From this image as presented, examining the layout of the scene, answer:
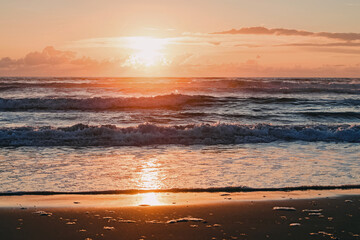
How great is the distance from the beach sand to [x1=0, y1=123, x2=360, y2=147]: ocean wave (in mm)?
6888

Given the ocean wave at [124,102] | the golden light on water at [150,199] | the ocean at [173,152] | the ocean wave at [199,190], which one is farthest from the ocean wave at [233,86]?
the golden light on water at [150,199]

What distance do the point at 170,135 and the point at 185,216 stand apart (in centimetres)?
921

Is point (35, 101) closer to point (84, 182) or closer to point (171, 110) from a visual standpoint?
point (171, 110)

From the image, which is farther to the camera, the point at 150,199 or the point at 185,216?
the point at 150,199

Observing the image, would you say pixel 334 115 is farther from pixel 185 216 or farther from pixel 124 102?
pixel 185 216

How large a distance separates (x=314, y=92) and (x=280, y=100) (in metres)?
11.2

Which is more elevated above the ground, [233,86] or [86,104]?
[233,86]

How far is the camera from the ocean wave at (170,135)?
13.9 metres

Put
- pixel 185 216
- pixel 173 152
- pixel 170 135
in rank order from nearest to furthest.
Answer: pixel 185 216, pixel 173 152, pixel 170 135

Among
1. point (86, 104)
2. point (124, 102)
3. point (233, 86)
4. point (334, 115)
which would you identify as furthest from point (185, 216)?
point (233, 86)

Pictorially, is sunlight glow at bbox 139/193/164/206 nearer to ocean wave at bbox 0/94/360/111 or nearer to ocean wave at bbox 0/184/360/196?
ocean wave at bbox 0/184/360/196

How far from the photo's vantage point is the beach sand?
17.0 feet

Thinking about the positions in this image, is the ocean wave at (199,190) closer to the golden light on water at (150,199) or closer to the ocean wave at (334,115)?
the golden light on water at (150,199)

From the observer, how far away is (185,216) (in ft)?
19.2
